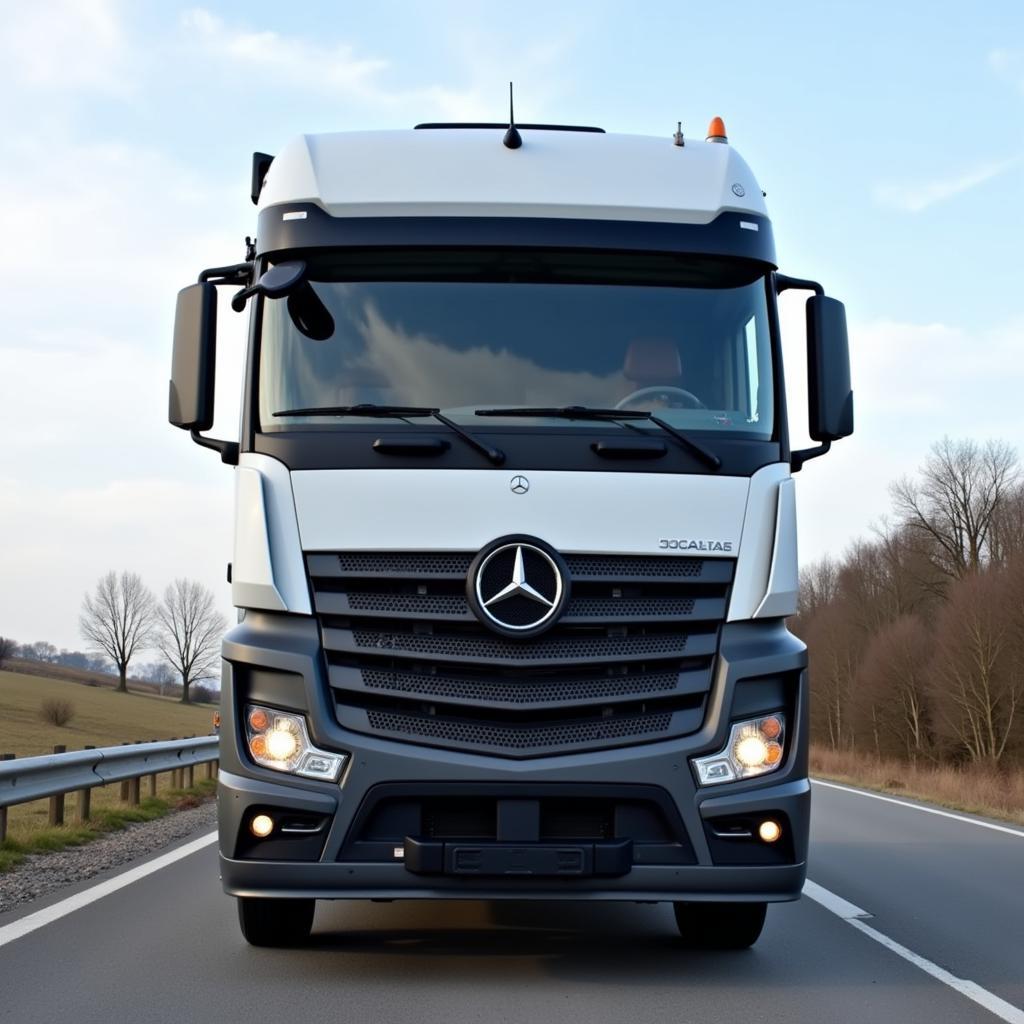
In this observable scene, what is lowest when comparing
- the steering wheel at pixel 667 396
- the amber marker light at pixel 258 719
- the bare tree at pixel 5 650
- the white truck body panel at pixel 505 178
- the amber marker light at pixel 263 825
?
the bare tree at pixel 5 650

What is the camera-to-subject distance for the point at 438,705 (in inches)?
212

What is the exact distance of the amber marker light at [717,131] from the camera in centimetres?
704

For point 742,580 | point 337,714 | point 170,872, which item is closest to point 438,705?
point 337,714

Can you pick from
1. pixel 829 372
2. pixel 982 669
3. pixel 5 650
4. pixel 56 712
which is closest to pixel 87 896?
pixel 829 372

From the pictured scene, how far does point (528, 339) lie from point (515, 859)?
2096mm

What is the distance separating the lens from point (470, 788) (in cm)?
529

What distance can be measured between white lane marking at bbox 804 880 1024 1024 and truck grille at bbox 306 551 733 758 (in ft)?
5.13

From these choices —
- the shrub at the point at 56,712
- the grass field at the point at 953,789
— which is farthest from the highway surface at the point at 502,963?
the shrub at the point at 56,712

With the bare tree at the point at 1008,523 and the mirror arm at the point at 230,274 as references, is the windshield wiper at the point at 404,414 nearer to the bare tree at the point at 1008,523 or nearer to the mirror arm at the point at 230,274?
the mirror arm at the point at 230,274

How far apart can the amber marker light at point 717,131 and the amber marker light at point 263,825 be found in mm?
3876

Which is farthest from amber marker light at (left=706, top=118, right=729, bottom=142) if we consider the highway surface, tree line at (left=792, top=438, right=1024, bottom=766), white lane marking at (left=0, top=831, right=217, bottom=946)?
tree line at (left=792, top=438, right=1024, bottom=766)

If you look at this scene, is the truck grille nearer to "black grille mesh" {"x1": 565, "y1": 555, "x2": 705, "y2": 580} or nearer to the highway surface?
"black grille mesh" {"x1": 565, "y1": 555, "x2": 705, "y2": 580}

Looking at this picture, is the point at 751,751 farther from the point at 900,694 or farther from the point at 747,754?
the point at 900,694

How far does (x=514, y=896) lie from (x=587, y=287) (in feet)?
8.20
